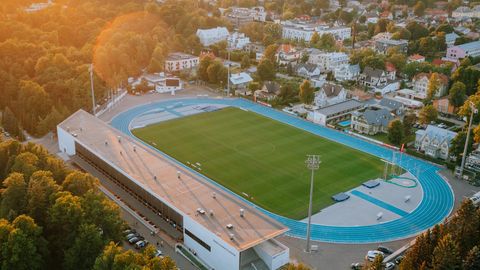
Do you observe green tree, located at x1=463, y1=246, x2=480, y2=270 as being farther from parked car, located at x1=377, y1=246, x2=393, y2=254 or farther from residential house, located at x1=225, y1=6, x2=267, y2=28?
residential house, located at x1=225, y1=6, x2=267, y2=28

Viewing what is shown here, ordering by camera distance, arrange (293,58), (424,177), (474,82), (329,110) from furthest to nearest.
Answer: (293,58) < (474,82) < (329,110) < (424,177)

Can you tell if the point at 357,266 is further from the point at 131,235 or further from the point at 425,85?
the point at 425,85

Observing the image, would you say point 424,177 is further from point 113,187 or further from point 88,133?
point 88,133

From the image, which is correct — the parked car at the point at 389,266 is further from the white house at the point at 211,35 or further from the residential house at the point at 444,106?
the white house at the point at 211,35

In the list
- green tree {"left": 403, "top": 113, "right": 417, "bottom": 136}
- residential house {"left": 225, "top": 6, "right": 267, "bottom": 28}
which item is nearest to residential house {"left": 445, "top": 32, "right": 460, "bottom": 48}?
residential house {"left": 225, "top": 6, "right": 267, "bottom": 28}

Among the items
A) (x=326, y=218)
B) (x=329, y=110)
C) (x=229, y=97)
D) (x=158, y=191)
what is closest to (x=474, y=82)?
(x=329, y=110)

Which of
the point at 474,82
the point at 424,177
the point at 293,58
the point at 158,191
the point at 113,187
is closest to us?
the point at 158,191

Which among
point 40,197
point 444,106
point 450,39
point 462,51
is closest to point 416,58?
point 462,51
